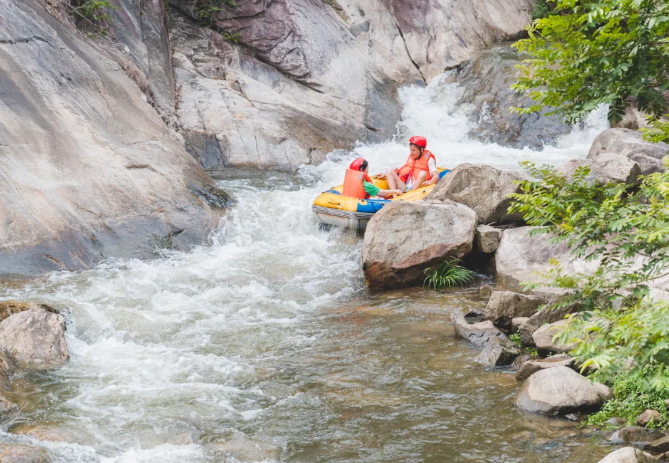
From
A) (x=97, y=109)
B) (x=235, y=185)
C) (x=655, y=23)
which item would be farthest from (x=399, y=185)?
(x=655, y=23)

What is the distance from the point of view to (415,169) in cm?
1100

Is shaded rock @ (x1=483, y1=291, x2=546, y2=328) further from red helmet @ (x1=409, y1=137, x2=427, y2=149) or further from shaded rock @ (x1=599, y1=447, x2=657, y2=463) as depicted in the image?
red helmet @ (x1=409, y1=137, x2=427, y2=149)

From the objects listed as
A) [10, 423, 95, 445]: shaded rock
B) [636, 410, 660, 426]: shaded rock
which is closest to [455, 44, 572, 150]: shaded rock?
[636, 410, 660, 426]: shaded rock

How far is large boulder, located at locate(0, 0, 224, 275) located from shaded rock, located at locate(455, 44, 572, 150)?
25.4 ft

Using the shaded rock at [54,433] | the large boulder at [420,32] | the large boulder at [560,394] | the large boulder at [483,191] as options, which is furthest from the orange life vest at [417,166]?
the shaded rock at [54,433]

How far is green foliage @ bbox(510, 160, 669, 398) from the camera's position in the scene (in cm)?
292

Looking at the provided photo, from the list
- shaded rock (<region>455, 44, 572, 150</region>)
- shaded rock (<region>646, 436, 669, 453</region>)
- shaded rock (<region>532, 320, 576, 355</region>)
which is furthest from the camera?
shaded rock (<region>455, 44, 572, 150</region>)

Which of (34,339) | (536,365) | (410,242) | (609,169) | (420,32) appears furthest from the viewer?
(420,32)

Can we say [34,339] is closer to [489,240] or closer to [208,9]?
[489,240]

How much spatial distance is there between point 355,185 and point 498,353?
15.9 ft

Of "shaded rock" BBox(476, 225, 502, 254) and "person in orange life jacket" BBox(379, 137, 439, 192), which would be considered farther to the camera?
"person in orange life jacket" BBox(379, 137, 439, 192)

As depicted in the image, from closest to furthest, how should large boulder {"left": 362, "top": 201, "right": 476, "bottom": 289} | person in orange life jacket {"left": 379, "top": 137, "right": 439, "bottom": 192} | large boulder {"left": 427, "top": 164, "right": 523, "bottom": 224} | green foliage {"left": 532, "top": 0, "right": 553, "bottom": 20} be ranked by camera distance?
large boulder {"left": 362, "top": 201, "right": 476, "bottom": 289} < large boulder {"left": 427, "top": 164, "right": 523, "bottom": 224} < person in orange life jacket {"left": 379, "top": 137, "right": 439, "bottom": 192} < green foliage {"left": 532, "top": 0, "right": 553, "bottom": 20}

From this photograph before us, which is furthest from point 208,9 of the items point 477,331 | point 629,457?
point 629,457

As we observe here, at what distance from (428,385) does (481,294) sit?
2.56m
